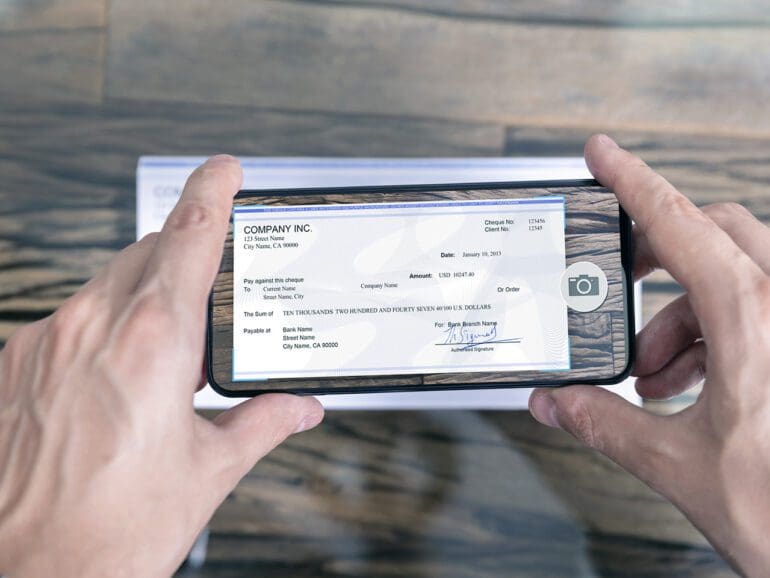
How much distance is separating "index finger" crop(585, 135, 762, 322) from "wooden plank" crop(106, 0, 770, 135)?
0.18 m

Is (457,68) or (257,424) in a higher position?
(457,68)

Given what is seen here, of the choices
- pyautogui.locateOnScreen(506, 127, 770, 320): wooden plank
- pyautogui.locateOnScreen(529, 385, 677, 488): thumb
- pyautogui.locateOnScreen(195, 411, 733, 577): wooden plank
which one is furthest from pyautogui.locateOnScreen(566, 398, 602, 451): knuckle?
pyautogui.locateOnScreen(506, 127, 770, 320): wooden plank

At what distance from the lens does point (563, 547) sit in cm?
48

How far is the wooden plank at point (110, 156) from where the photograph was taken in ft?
1.66

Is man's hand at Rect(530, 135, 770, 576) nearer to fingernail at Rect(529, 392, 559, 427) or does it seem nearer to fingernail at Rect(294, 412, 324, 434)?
fingernail at Rect(529, 392, 559, 427)

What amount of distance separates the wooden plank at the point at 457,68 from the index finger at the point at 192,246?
0.21m

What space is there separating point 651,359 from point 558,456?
13 centimetres

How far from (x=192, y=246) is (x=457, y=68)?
1.01 ft

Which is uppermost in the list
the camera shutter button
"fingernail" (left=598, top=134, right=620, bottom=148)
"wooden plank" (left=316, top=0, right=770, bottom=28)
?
"wooden plank" (left=316, top=0, right=770, bottom=28)

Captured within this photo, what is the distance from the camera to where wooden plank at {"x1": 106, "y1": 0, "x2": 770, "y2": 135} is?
1.67 feet

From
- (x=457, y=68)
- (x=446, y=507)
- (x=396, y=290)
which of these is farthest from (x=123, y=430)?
(x=457, y=68)

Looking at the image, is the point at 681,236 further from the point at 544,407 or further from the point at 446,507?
the point at 446,507

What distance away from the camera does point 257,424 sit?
0.33m

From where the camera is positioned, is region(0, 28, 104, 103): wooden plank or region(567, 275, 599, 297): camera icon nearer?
region(567, 275, 599, 297): camera icon
